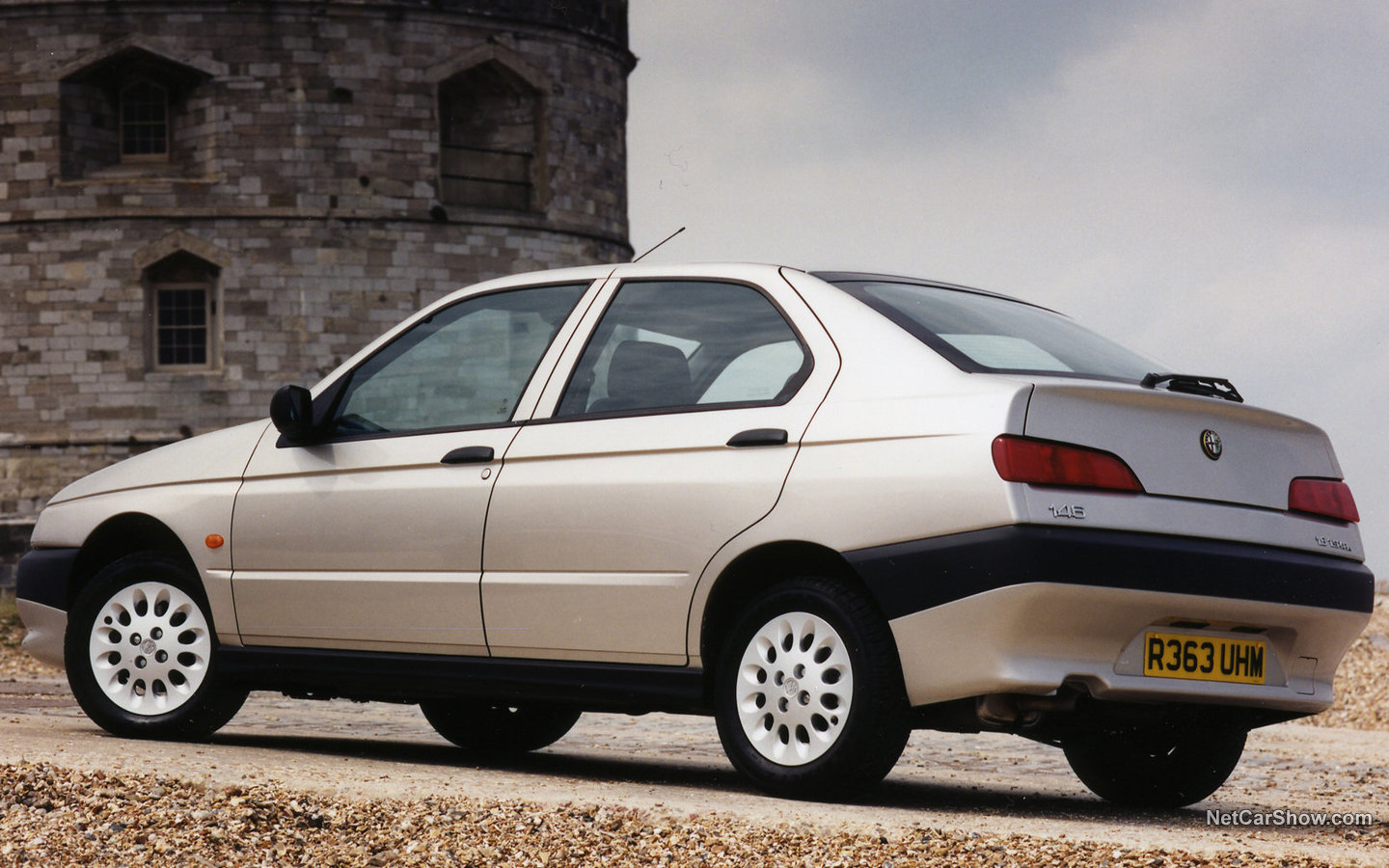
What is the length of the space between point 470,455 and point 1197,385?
2.45 metres

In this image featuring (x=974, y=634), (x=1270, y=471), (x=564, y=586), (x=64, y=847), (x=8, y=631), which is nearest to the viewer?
(x=64, y=847)

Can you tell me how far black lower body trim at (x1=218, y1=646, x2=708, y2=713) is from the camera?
230 inches

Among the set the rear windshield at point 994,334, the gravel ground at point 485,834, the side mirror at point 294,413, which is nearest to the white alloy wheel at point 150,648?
the side mirror at point 294,413

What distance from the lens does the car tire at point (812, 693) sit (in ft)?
17.4

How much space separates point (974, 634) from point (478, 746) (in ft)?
10.5

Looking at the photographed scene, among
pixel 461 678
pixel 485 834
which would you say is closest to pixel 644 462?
pixel 461 678

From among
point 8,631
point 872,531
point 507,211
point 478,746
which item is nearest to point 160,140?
point 507,211

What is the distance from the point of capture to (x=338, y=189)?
28.8 metres

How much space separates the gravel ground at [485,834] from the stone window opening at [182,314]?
971 inches

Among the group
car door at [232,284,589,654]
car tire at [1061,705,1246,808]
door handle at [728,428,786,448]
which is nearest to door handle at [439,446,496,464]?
car door at [232,284,589,654]

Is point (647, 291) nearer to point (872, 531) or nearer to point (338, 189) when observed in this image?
point (872, 531)

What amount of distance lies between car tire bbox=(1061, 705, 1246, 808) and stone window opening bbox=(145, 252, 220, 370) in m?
24.6

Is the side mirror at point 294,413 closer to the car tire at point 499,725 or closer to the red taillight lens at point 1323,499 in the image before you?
the car tire at point 499,725

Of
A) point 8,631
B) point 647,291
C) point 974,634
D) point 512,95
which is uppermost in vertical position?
point 512,95
